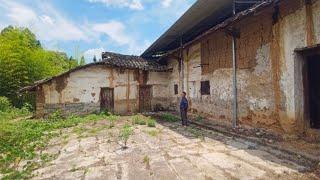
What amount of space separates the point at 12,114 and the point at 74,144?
38.5 ft

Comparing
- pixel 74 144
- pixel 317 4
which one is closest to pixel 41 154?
pixel 74 144

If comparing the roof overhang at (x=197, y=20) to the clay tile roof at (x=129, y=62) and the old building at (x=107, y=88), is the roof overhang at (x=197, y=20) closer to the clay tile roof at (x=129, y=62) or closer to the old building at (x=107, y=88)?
the clay tile roof at (x=129, y=62)

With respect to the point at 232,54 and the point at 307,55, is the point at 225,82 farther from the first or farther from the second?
the point at 307,55

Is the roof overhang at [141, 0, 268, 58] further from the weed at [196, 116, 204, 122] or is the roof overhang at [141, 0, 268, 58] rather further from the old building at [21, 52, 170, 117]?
the weed at [196, 116, 204, 122]

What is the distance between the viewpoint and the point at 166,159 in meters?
6.89

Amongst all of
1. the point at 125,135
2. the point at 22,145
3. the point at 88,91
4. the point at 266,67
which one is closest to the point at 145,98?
the point at 88,91

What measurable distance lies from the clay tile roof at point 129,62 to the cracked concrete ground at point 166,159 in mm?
8438

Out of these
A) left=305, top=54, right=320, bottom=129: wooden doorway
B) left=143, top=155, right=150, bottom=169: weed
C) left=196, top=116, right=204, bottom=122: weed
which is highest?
left=305, top=54, right=320, bottom=129: wooden doorway

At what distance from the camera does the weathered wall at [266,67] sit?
323 inches

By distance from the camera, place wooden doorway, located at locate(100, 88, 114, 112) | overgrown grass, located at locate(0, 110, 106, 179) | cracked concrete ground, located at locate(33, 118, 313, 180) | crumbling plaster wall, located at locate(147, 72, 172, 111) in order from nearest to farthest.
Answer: cracked concrete ground, located at locate(33, 118, 313, 180) < overgrown grass, located at locate(0, 110, 106, 179) < wooden doorway, located at locate(100, 88, 114, 112) < crumbling plaster wall, located at locate(147, 72, 172, 111)

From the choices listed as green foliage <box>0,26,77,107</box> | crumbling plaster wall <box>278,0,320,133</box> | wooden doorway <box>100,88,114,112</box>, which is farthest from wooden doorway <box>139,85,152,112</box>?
crumbling plaster wall <box>278,0,320,133</box>

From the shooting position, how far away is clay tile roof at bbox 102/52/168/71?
59.2 ft

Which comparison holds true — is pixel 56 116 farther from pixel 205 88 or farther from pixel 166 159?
pixel 166 159

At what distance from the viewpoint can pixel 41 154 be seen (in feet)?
26.4
